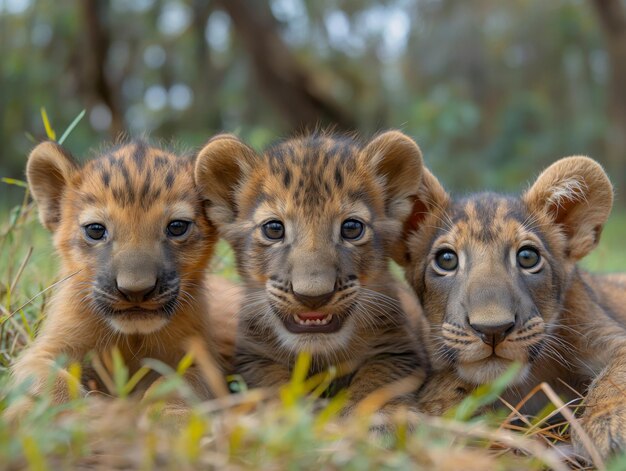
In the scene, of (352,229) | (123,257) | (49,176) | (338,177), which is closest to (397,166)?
(338,177)

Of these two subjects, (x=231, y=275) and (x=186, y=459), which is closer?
(x=186, y=459)

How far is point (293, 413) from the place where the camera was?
7.65 feet

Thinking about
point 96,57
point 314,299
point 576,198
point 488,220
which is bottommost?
point 96,57

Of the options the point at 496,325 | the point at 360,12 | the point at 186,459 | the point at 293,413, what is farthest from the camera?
the point at 360,12

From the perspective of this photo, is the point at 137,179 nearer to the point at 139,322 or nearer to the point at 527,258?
the point at 139,322

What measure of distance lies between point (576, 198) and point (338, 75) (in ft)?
47.4

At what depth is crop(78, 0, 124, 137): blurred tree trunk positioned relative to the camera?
14.8m

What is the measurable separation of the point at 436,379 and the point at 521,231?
90cm

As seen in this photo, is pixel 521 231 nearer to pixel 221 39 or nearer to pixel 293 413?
pixel 293 413

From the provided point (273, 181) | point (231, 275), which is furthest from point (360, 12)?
point (273, 181)

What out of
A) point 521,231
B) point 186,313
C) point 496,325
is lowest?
point 186,313

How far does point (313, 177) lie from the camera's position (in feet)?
13.4

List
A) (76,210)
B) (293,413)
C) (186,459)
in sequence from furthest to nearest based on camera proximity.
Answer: (76,210)
(293,413)
(186,459)

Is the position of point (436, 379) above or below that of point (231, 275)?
above
